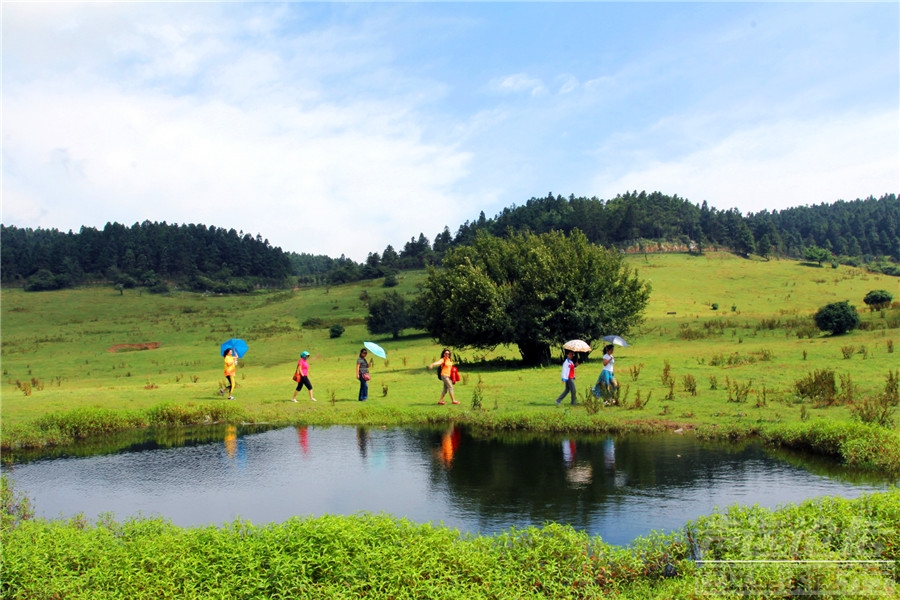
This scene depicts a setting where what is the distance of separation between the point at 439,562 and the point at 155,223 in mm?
193555

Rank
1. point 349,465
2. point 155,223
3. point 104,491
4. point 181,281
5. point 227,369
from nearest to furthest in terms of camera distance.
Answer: point 104,491, point 349,465, point 227,369, point 181,281, point 155,223

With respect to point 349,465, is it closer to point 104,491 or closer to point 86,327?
point 104,491

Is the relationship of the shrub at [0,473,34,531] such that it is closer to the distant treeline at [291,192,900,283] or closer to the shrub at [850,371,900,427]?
the shrub at [850,371,900,427]

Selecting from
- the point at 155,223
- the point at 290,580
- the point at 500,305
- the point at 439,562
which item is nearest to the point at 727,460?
the point at 439,562

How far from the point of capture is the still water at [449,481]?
13.4 metres

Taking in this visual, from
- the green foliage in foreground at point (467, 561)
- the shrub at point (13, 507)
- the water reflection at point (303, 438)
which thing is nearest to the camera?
the green foliage in foreground at point (467, 561)

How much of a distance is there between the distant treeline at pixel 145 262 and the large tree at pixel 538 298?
9783 centimetres

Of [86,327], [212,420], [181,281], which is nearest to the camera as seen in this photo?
[212,420]

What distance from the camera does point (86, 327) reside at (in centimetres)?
8769

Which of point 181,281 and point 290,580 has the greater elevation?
point 181,281

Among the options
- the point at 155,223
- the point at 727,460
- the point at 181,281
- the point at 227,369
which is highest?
the point at 155,223

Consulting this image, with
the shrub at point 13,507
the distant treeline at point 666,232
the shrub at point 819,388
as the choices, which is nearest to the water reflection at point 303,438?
the shrub at point 13,507

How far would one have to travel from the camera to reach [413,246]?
162125 mm

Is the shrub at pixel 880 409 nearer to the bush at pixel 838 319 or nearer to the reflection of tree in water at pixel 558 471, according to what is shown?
the reflection of tree in water at pixel 558 471
